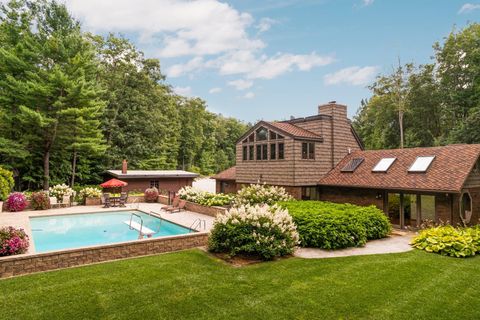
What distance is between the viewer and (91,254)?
8.56 metres

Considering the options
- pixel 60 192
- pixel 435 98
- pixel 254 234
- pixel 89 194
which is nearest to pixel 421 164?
pixel 254 234

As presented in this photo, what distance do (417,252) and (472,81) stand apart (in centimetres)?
3209

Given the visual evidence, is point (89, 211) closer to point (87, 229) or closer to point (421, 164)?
point (87, 229)

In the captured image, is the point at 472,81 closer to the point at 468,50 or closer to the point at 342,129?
the point at 468,50

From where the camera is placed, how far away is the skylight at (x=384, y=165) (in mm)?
15934

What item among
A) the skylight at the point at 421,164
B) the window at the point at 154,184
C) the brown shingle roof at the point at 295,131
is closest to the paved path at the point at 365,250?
the skylight at the point at 421,164

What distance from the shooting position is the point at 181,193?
71.2 ft

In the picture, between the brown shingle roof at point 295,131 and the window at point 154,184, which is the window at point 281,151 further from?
the window at point 154,184

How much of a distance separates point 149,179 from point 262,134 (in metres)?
12.8

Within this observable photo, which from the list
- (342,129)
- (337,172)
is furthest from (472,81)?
(337,172)

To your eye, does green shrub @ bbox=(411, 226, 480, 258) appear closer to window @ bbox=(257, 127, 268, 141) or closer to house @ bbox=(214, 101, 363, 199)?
house @ bbox=(214, 101, 363, 199)

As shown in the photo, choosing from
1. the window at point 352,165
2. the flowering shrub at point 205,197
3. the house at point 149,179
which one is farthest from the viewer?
the house at point 149,179

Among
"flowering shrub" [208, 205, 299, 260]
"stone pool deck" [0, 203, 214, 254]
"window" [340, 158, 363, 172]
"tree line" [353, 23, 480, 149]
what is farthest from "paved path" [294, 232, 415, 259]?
"tree line" [353, 23, 480, 149]

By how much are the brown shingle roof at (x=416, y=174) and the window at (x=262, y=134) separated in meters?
4.65
